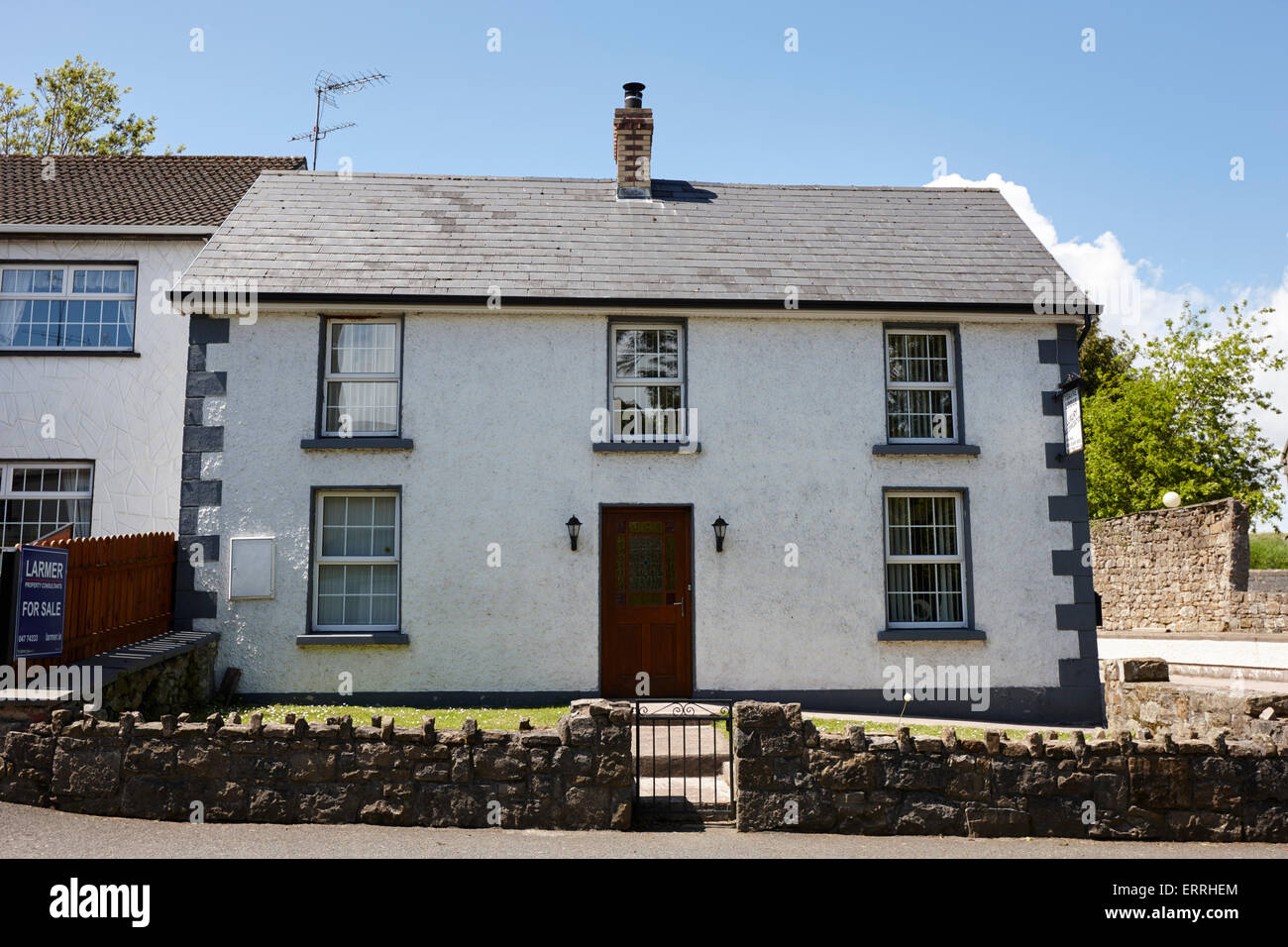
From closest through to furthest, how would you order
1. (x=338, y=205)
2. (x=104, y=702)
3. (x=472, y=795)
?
(x=472, y=795), (x=104, y=702), (x=338, y=205)

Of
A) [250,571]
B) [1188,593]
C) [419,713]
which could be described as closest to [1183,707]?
[419,713]

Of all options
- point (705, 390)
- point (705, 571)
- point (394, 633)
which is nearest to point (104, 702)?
point (394, 633)

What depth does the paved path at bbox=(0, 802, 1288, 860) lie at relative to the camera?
6.10m

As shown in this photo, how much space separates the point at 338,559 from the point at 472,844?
20.3 feet

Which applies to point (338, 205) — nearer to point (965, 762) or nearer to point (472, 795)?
point (472, 795)

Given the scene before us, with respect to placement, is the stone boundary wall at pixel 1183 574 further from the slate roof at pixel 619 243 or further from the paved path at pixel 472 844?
the paved path at pixel 472 844

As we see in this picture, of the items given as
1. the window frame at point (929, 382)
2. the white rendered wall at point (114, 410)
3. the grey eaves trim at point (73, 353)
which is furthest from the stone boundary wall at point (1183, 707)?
the grey eaves trim at point (73, 353)

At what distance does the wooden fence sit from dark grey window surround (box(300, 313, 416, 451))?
2206 millimetres

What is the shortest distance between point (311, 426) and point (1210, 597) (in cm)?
1881

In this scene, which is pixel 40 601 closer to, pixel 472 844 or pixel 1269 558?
pixel 472 844

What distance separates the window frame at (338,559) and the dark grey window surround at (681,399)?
2.69 m

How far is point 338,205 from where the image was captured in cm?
1412

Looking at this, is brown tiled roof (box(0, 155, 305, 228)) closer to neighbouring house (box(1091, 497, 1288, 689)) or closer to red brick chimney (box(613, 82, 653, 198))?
red brick chimney (box(613, 82, 653, 198))

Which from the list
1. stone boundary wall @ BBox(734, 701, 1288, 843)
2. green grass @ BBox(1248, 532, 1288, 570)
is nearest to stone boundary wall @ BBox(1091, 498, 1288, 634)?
green grass @ BBox(1248, 532, 1288, 570)
